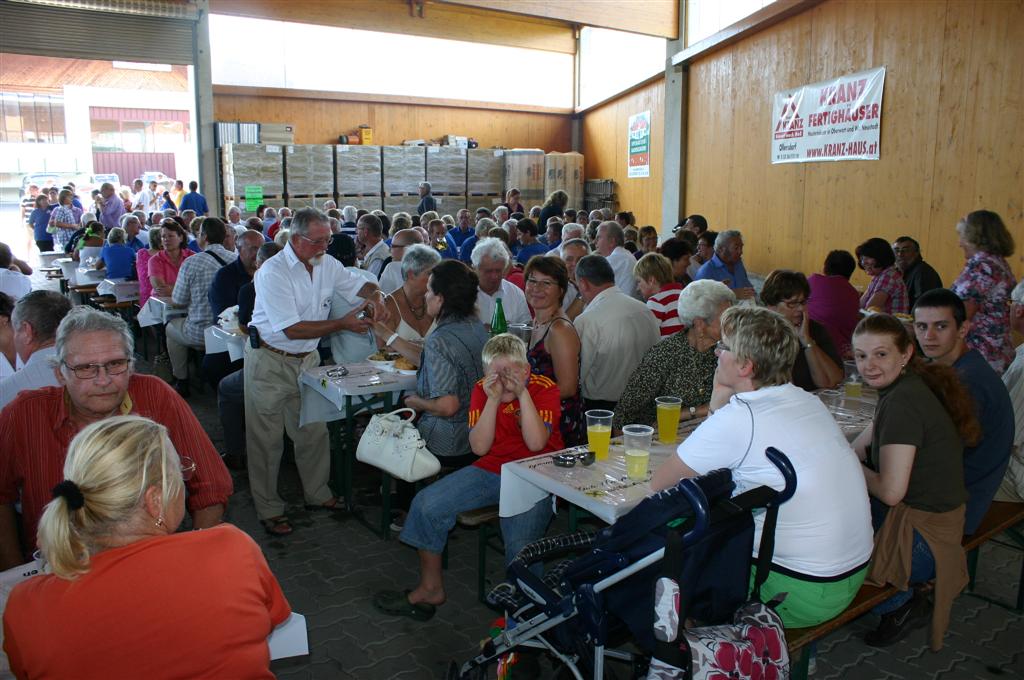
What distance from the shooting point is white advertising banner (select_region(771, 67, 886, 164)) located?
8.66 metres

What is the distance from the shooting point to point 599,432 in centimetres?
301

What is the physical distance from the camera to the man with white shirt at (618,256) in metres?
6.76

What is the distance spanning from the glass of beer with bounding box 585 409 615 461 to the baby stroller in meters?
0.66

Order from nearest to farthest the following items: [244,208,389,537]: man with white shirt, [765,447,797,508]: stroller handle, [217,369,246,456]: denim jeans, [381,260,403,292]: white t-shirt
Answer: [765,447,797,508]: stroller handle → [244,208,389,537]: man with white shirt → [217,369,246,456]: denim jeans → [381,260,403,292]: white t-shirt

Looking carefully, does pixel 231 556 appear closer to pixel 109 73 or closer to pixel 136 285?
pixel 136 285

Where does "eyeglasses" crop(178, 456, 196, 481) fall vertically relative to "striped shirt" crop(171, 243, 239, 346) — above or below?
below

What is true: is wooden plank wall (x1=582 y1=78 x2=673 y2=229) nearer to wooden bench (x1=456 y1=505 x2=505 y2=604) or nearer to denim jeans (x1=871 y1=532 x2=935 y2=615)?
wooden bench (x1=456 y1=505 x2=505 y2=604)

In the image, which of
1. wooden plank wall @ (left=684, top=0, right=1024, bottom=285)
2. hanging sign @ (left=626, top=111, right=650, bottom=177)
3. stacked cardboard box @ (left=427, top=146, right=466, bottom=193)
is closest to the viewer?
wooden plank wall @ (left=684, top=0, right=1024, bottom=285)

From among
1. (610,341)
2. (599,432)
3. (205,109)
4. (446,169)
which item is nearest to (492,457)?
(599,432)

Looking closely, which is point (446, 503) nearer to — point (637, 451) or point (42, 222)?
point (637, 451)

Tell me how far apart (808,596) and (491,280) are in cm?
341

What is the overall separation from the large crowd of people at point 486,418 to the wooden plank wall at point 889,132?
93.0 inches

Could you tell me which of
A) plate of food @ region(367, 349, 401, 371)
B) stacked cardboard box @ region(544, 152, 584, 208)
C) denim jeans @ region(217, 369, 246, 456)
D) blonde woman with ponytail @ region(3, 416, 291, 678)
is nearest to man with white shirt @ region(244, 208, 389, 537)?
plate of food @ region(367, 349, 401, 371)

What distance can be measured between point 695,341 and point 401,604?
189 centimetres
